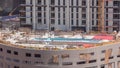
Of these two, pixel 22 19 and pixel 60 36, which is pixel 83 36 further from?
pixel 22 19

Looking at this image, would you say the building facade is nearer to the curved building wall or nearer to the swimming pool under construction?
the swimming pool under construction

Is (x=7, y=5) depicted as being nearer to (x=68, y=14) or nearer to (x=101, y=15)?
(x=68, y=14)

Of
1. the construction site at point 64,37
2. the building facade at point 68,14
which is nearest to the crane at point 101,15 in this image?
the construction site at point 64,37

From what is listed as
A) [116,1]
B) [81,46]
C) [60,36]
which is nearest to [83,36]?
[60,36]

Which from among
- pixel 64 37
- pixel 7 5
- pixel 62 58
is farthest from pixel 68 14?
pixel 62 58

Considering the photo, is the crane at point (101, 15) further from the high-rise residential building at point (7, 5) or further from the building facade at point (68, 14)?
the high-rise residential building at point (7, 5)
